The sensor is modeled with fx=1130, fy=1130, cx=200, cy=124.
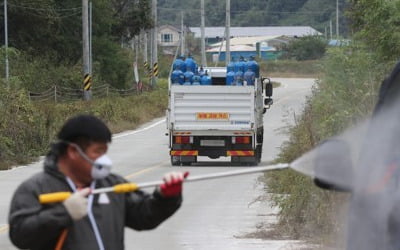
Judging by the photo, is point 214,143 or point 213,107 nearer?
point 213,107

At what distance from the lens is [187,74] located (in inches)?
1109

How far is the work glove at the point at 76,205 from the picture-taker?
5.04 m

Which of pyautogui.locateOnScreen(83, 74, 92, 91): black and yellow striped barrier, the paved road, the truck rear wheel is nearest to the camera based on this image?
the paved road

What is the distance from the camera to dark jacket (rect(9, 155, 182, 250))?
5.13m

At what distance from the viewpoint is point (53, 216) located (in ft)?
16.6

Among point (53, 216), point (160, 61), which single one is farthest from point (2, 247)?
point (160, 61)

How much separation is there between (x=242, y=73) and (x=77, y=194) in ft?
76.1

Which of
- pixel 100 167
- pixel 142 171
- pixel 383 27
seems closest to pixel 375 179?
pixel 100 167

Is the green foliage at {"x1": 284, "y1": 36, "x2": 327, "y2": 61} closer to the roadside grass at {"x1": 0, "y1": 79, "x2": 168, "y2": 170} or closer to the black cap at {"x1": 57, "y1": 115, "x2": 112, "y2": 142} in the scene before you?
the roadside grass at {"x1": 0, "y1": 79, "x2": 168, "y2": 170}

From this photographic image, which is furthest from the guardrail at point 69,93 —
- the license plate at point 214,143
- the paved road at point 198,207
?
the license plate at point 214,143

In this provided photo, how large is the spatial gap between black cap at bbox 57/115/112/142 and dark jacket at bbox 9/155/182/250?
0.48ft

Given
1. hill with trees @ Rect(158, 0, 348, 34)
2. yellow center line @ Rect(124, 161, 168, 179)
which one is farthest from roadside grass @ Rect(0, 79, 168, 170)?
hill with trees @ Rect(158, 0, 348, 34)

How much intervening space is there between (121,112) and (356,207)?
41714 millimetres

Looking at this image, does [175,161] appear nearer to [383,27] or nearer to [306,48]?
[383,27]
